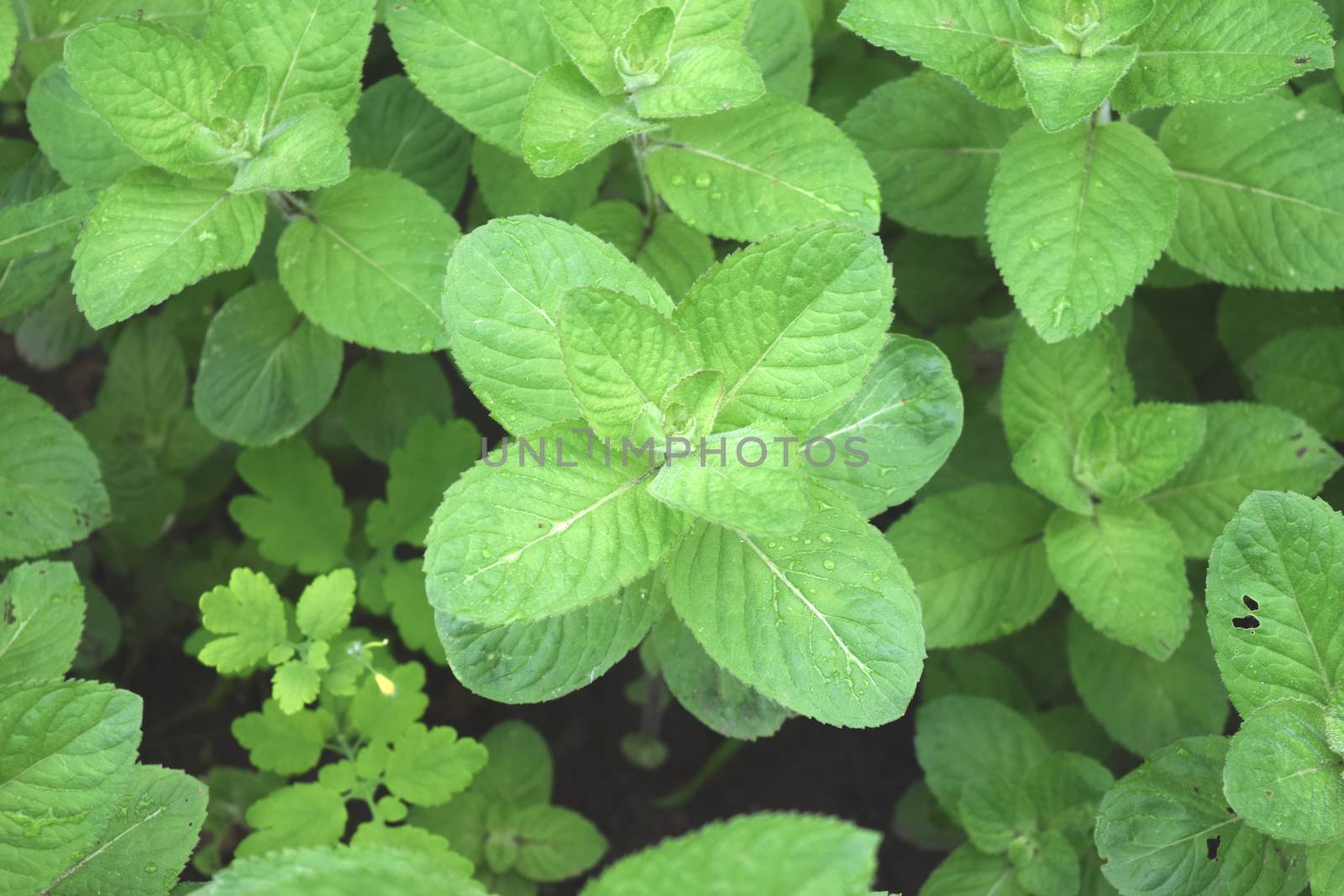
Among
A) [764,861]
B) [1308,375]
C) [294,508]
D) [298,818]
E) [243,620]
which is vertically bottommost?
[298,818]

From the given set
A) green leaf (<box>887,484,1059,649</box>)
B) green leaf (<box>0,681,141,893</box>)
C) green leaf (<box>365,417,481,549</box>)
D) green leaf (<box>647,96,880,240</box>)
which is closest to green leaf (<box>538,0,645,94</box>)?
green leaf (<box>647,96,880,240</box>)

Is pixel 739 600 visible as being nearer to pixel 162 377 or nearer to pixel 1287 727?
pixel 1287 727

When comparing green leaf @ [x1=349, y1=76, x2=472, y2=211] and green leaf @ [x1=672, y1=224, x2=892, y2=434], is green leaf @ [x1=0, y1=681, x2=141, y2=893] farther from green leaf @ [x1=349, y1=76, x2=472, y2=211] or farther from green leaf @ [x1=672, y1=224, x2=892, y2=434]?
green leaf @ [x1=349, y1=76, x2=472, y2=211]

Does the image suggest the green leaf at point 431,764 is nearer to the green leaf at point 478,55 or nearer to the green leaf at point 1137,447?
the green leaf at point 478,55

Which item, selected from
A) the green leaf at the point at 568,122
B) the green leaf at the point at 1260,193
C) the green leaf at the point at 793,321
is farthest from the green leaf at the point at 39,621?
the green leaf at the point at 1260,193

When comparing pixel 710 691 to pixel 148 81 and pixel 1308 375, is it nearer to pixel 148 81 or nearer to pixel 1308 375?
pixel 148 81

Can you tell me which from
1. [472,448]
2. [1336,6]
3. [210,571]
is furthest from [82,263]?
[1336,6]

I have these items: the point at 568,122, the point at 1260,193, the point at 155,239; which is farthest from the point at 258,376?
the point at 1260,193

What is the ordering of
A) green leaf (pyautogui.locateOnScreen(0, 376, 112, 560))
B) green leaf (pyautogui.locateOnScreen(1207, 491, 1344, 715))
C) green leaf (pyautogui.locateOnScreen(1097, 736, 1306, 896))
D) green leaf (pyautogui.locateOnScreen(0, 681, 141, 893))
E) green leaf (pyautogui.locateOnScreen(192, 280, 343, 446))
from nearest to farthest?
green leaf (pyautogui.locateOnScreen(0, 681, 141, 893))
green leaf (pyautogui.locateOnScreen(1207, 491, 1344, 715))
green leaf (pyautogui.locateOnScreen(1097, 736, 1306, 896))
green leaf (pyautogui.locateOnScreen(0, 376, 112, 560))
green leaf (pyautogui.locateOnScreen(192, 280, 343, 446))
